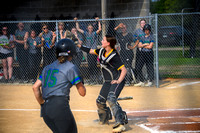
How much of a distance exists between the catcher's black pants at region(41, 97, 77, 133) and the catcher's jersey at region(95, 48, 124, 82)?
102 inches

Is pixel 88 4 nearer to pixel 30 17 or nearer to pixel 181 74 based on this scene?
pixel 30 17

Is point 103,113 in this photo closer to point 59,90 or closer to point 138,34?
point 59,90

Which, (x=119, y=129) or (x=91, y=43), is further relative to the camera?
(x=91, y=43)

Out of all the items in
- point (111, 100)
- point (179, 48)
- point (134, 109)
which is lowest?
point (134, 109)

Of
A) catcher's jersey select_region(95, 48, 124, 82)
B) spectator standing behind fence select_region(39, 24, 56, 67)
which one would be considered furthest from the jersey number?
spectator standing behind fence select_region(39, 24, 56, 67)

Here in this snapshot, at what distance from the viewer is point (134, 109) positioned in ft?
26.8

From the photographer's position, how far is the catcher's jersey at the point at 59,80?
155 inches

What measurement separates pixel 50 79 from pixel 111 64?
2.62m

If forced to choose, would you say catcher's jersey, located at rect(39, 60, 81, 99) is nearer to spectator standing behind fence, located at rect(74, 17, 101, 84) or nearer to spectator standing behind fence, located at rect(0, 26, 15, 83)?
spectator standing behind fence, located at rect(74, 17, 101, 84)

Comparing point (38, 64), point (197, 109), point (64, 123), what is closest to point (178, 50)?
point (38, 64)

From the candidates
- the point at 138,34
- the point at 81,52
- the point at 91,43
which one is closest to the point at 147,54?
the point at 138,34

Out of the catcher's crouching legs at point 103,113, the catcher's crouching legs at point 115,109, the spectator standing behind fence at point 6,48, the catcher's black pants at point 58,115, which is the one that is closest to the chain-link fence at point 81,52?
the spectator standing behind fence at point 6,48

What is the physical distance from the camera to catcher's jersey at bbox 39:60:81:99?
3.95m

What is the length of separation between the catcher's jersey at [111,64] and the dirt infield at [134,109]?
1126 mm
